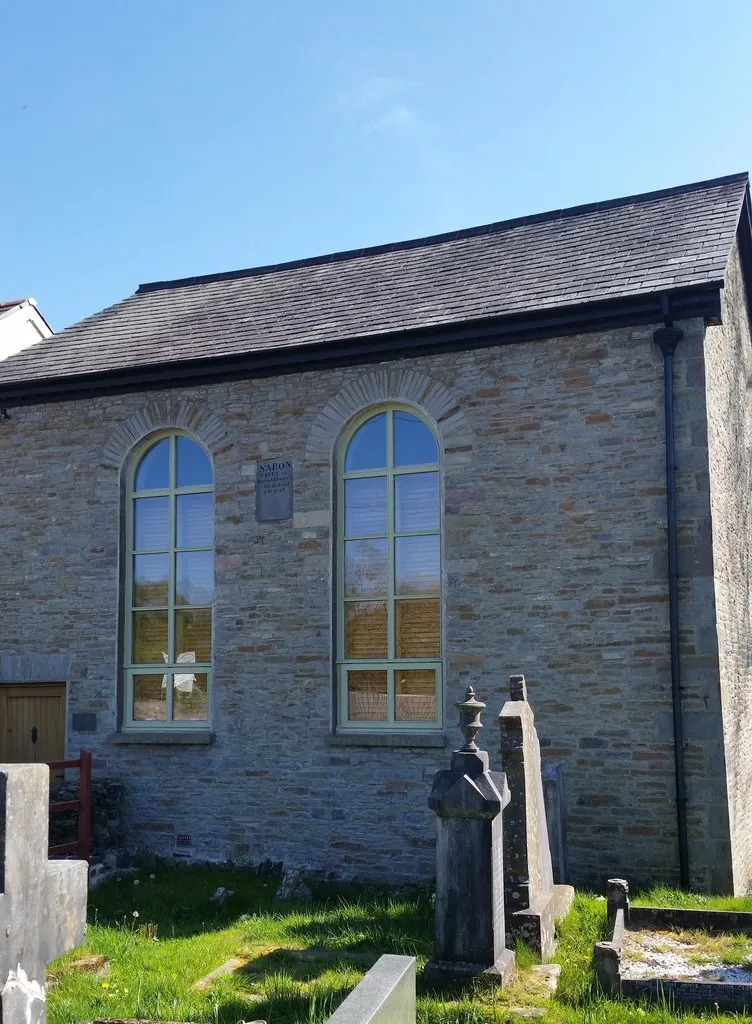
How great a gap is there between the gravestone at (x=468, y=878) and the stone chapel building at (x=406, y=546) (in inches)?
146

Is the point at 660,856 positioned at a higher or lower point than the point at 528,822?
lower

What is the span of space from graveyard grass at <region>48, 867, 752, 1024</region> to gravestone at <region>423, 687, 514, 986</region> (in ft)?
0.54

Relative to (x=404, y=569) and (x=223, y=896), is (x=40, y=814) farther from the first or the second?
(x=404, y=569)

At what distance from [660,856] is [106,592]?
22.4 ft

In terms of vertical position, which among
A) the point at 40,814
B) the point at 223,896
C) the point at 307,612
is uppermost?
the point at 307,612

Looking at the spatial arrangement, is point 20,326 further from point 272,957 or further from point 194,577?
point 272,957

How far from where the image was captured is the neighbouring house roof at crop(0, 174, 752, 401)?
34.8ft

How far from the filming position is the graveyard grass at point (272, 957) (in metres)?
6.01

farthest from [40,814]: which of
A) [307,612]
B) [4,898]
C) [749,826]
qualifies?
[749,826]

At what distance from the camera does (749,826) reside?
10750 mm

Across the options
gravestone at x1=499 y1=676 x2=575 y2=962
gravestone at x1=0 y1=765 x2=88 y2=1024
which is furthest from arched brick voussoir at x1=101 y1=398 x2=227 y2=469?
gravestone at x1=0 y1=765 x2=88 y2=1024

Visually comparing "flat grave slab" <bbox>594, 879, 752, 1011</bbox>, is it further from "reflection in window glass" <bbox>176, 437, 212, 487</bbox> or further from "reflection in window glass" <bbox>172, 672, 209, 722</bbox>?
"reflection in window glass" <bbox>176, 437, 212, 487</bbox>

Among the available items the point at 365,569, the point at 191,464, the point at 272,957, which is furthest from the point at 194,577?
the point at 272,957

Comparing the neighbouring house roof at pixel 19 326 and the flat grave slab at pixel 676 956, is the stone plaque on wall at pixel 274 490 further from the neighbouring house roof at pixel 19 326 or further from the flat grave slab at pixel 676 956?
the neighbouring house roof at pixel 19 326
